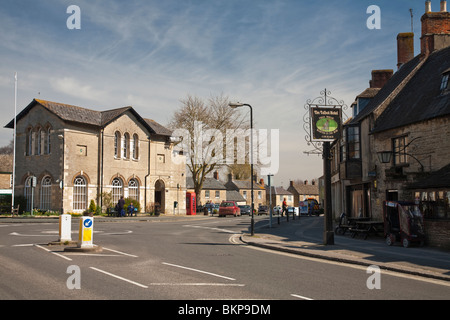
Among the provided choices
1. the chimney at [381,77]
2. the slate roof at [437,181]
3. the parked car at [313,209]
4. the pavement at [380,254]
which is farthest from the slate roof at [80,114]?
the slate roof at [437,181]

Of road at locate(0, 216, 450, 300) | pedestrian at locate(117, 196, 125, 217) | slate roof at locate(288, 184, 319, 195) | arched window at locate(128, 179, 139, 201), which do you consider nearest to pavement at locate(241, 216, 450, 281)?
road at locate(0, 216, 450, 300)

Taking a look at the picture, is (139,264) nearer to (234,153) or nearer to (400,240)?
(400,240)

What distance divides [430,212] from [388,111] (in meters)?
7.93

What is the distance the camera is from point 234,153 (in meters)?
55.9

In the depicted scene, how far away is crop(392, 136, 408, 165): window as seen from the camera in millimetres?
21481

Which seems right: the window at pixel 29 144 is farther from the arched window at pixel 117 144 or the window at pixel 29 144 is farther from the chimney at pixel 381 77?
the chimney at pixel 381 77

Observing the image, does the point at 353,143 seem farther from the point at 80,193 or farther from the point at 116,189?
the point at 80,193

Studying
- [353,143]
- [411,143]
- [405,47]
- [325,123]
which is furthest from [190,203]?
[325,123]

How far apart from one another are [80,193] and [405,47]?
29269 mm

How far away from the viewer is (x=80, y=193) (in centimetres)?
3866

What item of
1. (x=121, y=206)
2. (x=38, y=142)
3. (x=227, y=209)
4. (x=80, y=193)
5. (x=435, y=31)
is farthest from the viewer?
(x=227, y=209)

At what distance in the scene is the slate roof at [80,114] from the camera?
3841 centimetres

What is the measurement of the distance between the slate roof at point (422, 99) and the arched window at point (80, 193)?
86.0ft

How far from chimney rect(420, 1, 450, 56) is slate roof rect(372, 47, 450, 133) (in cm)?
59
